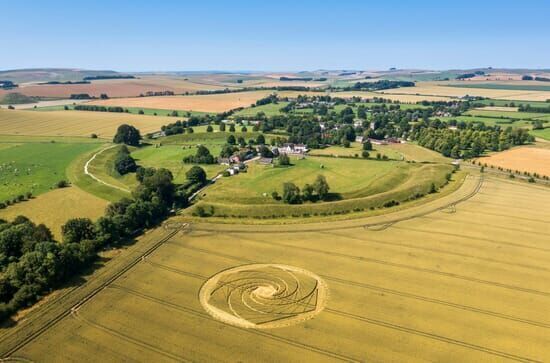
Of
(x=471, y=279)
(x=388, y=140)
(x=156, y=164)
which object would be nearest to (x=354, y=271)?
(x=471, y=279)

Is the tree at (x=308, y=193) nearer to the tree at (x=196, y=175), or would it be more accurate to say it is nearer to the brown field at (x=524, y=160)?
the tree at (x=196, y=175)

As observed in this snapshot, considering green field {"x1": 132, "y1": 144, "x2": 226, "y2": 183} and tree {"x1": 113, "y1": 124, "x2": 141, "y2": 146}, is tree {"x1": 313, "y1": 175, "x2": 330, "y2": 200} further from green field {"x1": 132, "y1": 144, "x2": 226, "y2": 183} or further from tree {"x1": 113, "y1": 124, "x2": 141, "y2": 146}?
tree {"x1": 113, "y1": 124, "x2": 141, "y2": 146}

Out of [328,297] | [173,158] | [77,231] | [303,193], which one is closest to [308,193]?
[303,193]

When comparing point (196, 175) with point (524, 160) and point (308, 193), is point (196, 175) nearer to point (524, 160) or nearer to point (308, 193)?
point (308, 193)

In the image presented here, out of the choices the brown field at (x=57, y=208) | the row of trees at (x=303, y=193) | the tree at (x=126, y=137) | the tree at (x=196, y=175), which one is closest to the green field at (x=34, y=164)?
the brown field at (x=57, y=208)

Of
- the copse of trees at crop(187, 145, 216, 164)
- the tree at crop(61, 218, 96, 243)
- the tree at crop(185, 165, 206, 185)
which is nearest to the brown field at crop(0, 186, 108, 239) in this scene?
the tree at crop(61, 218, 96, 243)

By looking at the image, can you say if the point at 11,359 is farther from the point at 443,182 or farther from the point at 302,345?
the point at 443,182
